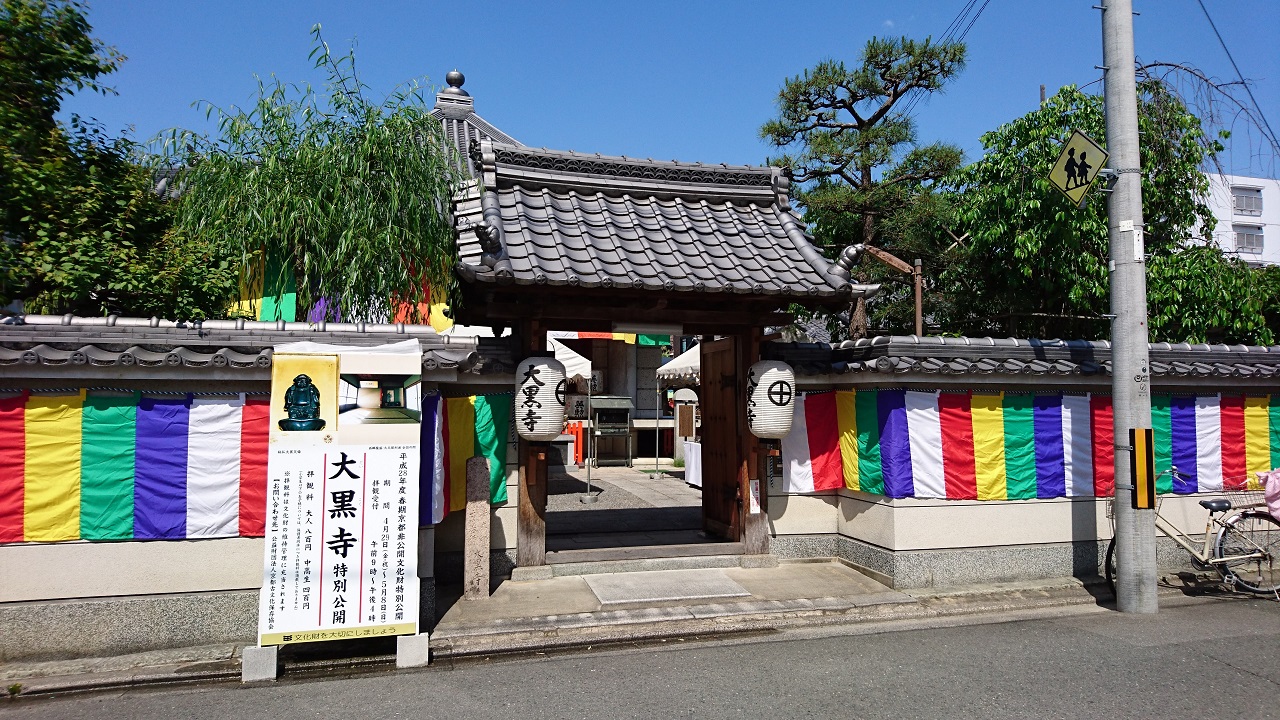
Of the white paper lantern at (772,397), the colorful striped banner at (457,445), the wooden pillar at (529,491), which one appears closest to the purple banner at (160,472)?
the colorful striped banner at (457,445)

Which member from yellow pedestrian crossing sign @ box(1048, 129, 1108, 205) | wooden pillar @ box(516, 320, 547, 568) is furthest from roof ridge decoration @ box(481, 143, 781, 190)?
yellow pedestrian crossing sign @ box(1048, 129, 1108, 205)

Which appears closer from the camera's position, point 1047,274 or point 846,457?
point 846,457

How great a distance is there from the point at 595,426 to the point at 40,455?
61.9 feet

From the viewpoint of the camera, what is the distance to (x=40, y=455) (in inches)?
266

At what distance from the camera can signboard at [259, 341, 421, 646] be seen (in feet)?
21.0

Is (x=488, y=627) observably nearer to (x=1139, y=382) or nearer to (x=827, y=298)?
(x=827, y=298)

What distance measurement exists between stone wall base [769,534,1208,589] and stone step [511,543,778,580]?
0.54m

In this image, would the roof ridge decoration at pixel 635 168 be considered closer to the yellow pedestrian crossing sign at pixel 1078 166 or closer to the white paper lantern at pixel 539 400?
the white paper lantern at pixel 539 400

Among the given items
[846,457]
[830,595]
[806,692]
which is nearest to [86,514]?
[806,692]

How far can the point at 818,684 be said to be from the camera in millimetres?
6203

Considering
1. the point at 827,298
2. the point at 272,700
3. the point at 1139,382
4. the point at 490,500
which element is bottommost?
the point at 272,700

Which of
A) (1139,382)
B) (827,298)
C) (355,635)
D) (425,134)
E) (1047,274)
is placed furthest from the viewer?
(1047,274)

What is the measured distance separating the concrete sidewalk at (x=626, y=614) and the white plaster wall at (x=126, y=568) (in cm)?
60

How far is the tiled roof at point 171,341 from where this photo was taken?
6.61 metres
